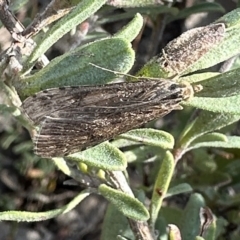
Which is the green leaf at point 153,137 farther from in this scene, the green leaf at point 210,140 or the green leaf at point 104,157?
the green leaf at point 210,140

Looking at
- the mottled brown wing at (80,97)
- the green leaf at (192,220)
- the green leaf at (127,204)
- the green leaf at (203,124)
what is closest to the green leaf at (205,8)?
the green leaf at (203,124)

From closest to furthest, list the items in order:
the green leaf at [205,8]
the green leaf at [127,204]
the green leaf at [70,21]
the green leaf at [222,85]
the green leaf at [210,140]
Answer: the green leaf at [70,21] < the green leaf at [222,85] < the green leaf at [127,204] < the green leaf at [210,140] < the green leaf at [205,8]

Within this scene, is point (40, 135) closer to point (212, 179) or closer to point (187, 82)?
point (187, 82)

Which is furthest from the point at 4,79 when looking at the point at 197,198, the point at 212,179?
the point at 212,179

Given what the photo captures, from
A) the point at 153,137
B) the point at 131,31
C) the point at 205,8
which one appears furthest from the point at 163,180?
the point at 205,8

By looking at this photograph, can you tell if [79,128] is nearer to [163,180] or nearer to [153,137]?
[153,137]

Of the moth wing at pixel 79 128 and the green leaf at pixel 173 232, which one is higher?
the moth wing at pixel 79 128

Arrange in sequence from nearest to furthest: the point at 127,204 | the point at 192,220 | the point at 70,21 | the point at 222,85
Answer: the point at 70,21 → the point at 222,85 → the point at 127,204 → the point at 192,220
